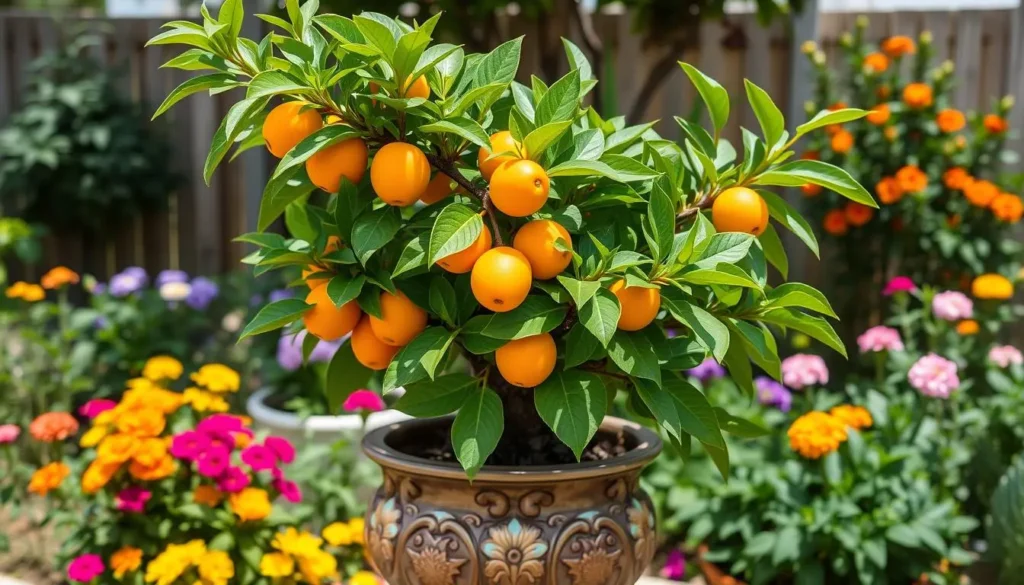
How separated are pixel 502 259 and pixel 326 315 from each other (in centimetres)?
23

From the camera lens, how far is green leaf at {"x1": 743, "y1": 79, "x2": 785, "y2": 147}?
1044mm

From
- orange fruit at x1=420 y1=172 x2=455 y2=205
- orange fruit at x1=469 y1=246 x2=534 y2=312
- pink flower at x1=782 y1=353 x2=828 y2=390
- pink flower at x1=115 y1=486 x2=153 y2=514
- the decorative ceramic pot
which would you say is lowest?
pink flower at x1=115 y1=486 x2=153 y2=514

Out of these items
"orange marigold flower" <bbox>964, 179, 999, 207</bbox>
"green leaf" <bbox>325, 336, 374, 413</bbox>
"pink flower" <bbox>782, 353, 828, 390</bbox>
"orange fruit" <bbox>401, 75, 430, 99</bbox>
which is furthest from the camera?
"orange marigold flower" <bbox>964, 179, 999, 207</bbox>

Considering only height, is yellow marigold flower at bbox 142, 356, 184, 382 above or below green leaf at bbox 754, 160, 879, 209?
below

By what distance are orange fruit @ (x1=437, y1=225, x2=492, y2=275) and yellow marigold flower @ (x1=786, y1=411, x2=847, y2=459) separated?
4.40ft

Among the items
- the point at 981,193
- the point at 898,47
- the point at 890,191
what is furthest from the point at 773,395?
the point at 898,47

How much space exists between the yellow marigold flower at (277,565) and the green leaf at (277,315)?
830 millimetres

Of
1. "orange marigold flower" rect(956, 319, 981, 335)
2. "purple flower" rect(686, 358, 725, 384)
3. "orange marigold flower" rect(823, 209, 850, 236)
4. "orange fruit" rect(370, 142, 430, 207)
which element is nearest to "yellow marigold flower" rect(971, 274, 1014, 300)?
"orange marigold flower" rect(956, 319, 981, 335)

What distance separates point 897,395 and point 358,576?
5.57ft

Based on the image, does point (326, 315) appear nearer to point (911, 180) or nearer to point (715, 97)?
point (715, 97)

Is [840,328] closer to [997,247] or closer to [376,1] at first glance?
[997,247]

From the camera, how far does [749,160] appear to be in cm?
108

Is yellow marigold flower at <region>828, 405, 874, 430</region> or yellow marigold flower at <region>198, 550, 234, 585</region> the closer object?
yellow marigold flower at <region>198, 550, 234, 585</region>

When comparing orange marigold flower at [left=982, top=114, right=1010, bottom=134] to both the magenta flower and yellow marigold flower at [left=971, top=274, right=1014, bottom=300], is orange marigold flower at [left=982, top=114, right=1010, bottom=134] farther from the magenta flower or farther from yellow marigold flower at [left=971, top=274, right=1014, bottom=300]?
the magenta flower
